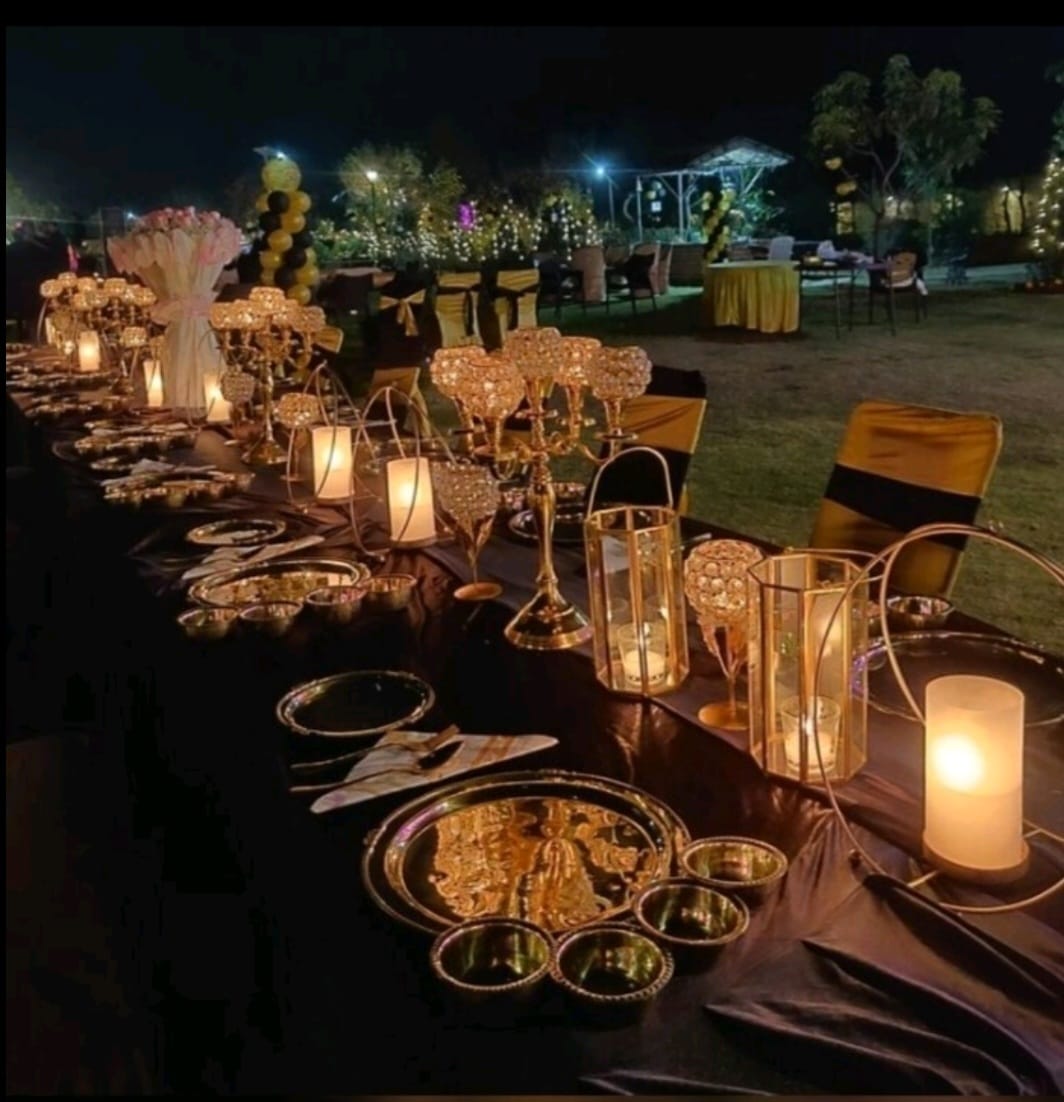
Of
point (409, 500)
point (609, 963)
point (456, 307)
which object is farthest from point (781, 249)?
point (609, 963)

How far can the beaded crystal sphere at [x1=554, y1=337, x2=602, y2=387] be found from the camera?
1.34 meters

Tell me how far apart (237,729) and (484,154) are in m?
23.9

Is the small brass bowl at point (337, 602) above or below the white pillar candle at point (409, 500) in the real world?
below

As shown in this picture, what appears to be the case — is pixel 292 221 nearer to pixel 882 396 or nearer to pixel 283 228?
pixel 283 228

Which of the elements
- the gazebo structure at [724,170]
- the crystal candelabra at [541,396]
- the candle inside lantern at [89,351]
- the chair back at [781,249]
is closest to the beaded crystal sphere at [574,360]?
the crystal candelabra at [541,396]

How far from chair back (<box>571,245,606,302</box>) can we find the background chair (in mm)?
10406

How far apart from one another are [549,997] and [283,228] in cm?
869

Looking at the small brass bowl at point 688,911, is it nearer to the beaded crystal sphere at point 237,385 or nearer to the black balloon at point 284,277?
the beaded crystal sphere at point 237,385

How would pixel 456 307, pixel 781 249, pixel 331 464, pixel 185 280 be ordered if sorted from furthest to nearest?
pixel 781 249
pixel 456 307
pixel 185 280
pixel 331 464

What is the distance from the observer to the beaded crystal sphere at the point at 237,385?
8.30 feet

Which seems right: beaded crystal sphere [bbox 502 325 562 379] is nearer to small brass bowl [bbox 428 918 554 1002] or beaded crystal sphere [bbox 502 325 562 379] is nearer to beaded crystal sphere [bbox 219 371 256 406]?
small brass bowl [bbox 428 918 554 1002]

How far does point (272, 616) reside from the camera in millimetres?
1421

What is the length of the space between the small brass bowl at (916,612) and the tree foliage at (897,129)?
54.0ft

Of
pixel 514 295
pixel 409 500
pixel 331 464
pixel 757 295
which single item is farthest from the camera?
pixel 514 295
